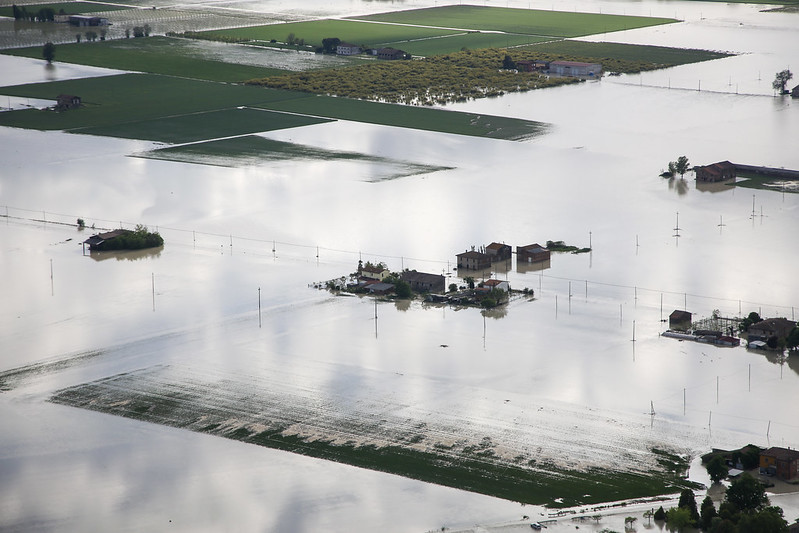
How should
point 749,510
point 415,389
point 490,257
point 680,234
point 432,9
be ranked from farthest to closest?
point 432,9
point 680,234
point 490,257
point 415,389
point 749,510

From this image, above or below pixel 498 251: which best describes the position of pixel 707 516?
below

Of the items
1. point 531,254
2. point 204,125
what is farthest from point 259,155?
point 531,254

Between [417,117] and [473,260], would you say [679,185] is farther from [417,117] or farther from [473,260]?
[417,117]

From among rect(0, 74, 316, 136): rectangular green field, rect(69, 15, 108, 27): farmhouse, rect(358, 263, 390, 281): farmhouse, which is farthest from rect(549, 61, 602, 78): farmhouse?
rect(358, 263, 390, 281): farmhouse

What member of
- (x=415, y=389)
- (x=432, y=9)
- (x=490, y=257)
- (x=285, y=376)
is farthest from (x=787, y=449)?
(x=432, y=9)

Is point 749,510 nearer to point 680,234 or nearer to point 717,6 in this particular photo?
point 680,234

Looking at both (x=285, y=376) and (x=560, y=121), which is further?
(x=560, y=121)
